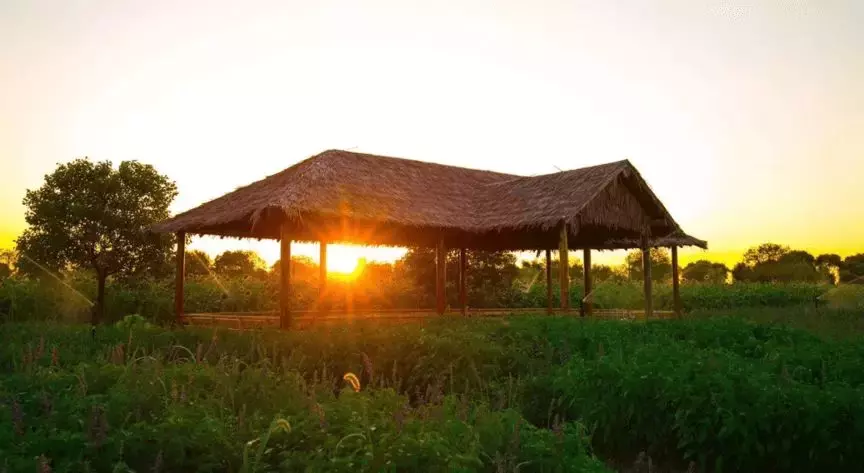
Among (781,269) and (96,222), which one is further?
(781,269)

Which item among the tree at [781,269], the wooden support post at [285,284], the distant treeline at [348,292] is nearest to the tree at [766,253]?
the tree at [781,269]

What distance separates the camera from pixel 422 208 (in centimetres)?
1855

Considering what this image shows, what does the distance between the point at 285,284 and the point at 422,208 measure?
502 cm

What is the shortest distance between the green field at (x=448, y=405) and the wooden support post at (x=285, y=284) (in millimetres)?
2516

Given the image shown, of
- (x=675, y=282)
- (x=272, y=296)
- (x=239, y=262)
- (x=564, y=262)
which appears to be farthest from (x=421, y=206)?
(x=239, y=262)

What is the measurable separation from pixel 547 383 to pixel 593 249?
1676 centimetres

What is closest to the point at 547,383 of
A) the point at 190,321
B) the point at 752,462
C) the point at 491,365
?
the point at 491,365

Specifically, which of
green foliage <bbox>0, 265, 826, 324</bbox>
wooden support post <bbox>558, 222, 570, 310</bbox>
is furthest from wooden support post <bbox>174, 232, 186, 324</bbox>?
wooden support post <bbox>558, 222, 570, 310</bbox>

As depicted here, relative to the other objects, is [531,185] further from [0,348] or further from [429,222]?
[0,348]

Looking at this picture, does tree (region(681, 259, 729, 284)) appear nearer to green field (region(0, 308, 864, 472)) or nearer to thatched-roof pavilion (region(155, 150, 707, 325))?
thatched-roof pavilion (region(155, 150, 707, 325))

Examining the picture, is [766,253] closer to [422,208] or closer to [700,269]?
[700,269]

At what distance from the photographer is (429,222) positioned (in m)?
17.6

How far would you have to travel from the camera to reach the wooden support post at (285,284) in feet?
47.1

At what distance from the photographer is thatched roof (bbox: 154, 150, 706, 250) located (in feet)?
53.6
